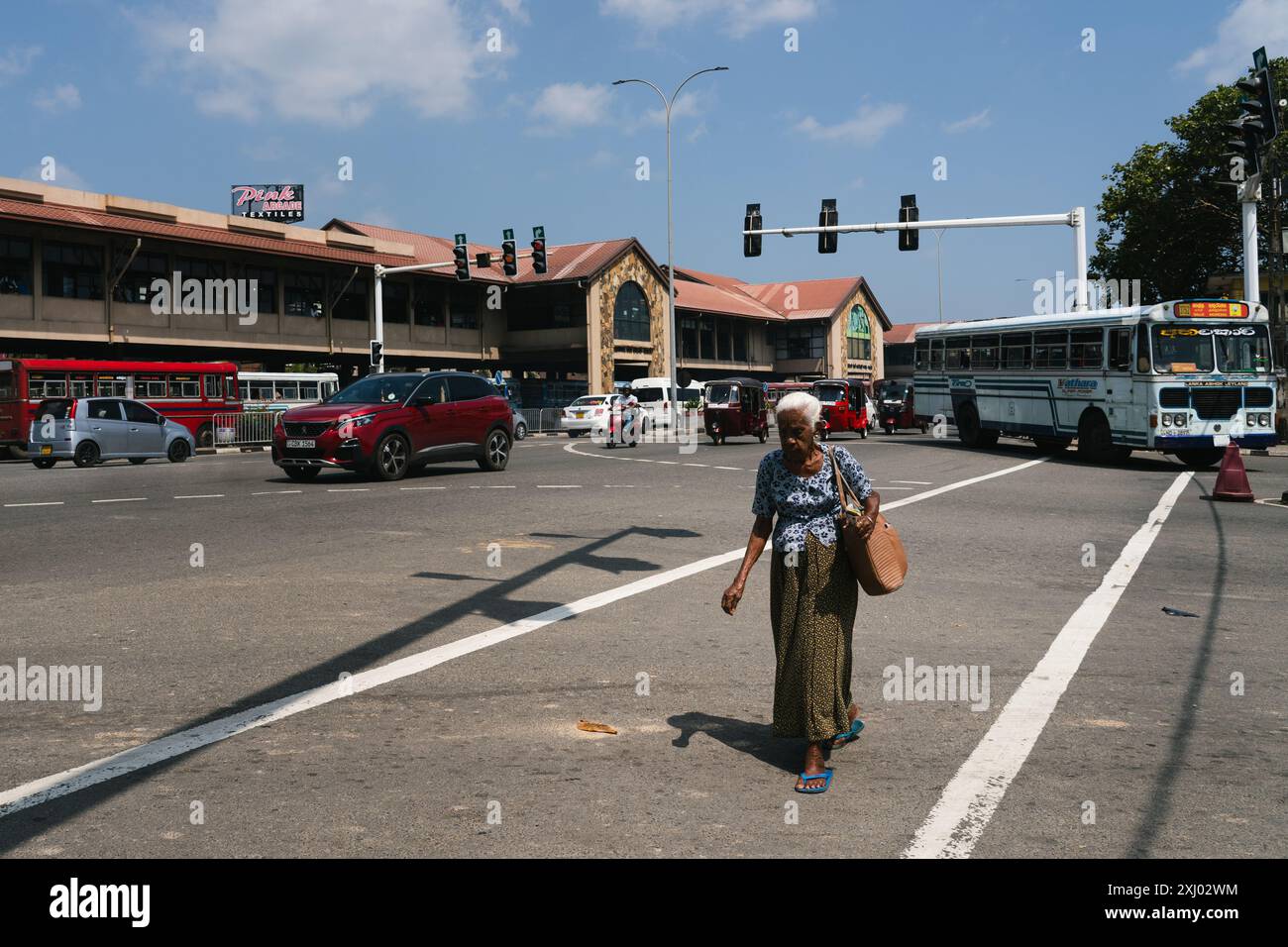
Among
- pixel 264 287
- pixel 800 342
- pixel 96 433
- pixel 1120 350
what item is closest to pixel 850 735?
pixel 1120 350

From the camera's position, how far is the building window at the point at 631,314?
2499 inches

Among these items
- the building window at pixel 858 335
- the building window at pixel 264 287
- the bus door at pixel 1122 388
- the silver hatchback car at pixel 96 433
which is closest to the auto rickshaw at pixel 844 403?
the bus door at pixel 1122 388

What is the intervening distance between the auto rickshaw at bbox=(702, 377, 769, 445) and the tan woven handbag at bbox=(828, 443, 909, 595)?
29232mm

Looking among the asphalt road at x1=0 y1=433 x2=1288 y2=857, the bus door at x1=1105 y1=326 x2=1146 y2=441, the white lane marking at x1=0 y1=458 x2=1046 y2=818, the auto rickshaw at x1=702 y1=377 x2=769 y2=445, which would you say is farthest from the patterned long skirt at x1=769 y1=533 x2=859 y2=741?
the auto rickshaw at x1=702 y1=377 x2=769 y2=445

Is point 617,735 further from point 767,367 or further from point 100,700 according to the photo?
point 767,367

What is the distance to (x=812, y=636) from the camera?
477 centimetres

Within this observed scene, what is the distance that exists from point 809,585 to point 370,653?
10.4ft

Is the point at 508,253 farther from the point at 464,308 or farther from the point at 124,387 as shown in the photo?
the point at 464,308

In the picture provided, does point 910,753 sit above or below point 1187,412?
below

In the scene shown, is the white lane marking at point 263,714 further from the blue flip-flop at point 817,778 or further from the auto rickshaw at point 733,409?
the auto rickshaw at point 733,409

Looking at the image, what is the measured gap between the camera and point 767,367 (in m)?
81.4

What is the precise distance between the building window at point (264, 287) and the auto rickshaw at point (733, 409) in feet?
69.3
